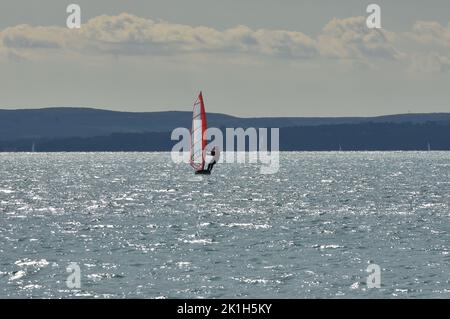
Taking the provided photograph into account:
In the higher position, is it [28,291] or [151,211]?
[151,211]

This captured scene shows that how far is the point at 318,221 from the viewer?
82625 mm

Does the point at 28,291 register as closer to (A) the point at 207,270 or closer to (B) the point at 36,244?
(A) the point at 207,270

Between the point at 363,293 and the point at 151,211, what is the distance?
54458 mm

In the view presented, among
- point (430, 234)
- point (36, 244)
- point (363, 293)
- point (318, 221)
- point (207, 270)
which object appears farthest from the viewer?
point (318, 221)

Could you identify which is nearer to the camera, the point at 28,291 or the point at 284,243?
the point at 28,291

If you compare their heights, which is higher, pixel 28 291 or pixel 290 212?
pixel 290 212

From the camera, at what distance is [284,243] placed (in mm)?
63781
